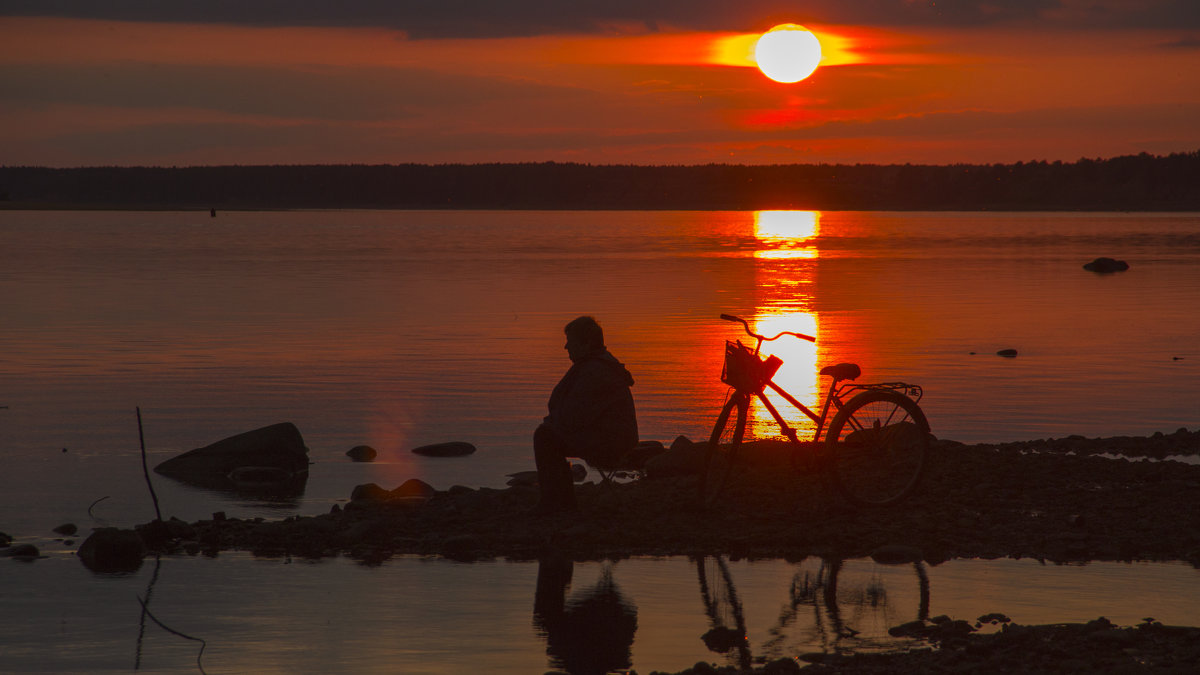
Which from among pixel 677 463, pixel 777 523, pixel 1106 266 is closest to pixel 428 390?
pixel 677 463

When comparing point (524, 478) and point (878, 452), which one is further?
point (524, 478)

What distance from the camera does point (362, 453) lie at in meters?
14.1

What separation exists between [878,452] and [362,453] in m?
6.01

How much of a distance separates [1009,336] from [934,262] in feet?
116

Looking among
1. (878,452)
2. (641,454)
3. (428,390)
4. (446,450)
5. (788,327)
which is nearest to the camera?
(878,452)

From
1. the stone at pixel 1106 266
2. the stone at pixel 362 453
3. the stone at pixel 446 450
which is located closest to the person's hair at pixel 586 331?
the stone at pixel 446 450

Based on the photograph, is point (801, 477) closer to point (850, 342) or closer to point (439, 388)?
point (439, 388)

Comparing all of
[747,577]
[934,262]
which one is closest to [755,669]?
[747,577]

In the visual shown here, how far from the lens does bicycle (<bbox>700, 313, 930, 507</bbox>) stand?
991 cm

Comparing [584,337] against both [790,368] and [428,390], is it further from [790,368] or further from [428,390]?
[790,368]

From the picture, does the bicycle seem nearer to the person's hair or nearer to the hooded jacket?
the hooded jacket

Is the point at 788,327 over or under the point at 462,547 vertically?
over

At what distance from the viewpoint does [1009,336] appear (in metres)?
26.9

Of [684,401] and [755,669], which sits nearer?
[755,669]
